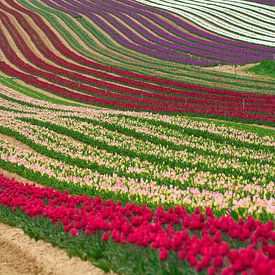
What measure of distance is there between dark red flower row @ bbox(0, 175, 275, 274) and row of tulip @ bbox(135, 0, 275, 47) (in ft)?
238

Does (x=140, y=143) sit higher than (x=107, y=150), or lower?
higher

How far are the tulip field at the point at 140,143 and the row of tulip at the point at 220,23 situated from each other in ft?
2.54

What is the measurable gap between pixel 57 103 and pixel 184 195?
32985 mm

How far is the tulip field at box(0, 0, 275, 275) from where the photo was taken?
→ 22.8 feet

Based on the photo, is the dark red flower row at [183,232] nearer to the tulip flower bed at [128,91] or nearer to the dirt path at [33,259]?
the dirt path at [33,259]

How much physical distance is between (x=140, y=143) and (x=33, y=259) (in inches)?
533

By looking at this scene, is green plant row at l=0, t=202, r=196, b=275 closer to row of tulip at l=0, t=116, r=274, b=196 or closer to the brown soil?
row of tulip at l=0, t=116, r=274, b=196

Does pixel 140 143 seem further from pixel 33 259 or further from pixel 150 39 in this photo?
pixel 150 39

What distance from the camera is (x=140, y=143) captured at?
71.2ft

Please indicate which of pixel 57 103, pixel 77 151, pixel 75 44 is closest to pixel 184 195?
pixel 77 151

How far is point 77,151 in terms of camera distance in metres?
19.9

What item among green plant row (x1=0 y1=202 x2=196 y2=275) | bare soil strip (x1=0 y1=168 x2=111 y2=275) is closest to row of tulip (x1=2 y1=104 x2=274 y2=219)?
green plant row (x1=0 y1=202 x2=196 y2=275)

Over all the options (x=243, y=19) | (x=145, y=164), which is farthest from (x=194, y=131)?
(x=243, y=19)

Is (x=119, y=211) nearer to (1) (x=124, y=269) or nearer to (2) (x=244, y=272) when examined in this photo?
(1) (x=124, y=269)
